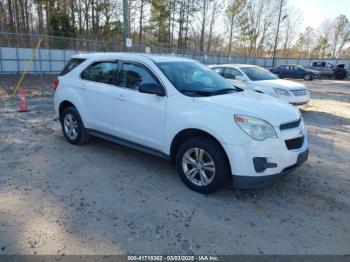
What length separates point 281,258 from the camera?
9.53ft

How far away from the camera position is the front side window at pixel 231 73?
10.8 metres

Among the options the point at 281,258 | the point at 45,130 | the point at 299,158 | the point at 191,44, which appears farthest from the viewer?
the point at 191,44

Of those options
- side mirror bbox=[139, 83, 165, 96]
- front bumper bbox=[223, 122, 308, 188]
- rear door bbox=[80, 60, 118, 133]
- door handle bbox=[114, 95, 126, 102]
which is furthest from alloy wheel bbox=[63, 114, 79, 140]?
front bumper bbox=[223, 122, 308, 188]

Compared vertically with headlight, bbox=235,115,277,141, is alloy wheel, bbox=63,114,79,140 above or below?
below

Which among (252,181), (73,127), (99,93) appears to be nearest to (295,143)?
(252,181)

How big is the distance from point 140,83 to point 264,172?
2.27 metres

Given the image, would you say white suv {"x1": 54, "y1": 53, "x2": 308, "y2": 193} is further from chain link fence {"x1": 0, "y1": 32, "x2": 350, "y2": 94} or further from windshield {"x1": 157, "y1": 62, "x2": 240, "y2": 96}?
chain link fence {"x1": 0, "y1": 32, "x2": 350, "y2": 94}

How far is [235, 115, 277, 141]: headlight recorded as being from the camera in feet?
12.0

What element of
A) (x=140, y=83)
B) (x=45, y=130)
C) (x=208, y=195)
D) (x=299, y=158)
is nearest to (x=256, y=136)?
(x=299, y=158)

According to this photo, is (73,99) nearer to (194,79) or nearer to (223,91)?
(194,79)

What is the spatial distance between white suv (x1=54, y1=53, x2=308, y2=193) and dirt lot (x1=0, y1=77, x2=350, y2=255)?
42 centimetres

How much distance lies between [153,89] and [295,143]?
208 cm

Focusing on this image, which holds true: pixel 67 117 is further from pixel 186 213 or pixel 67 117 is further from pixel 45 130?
pixel 186 213

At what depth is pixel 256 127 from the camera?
367 cm
